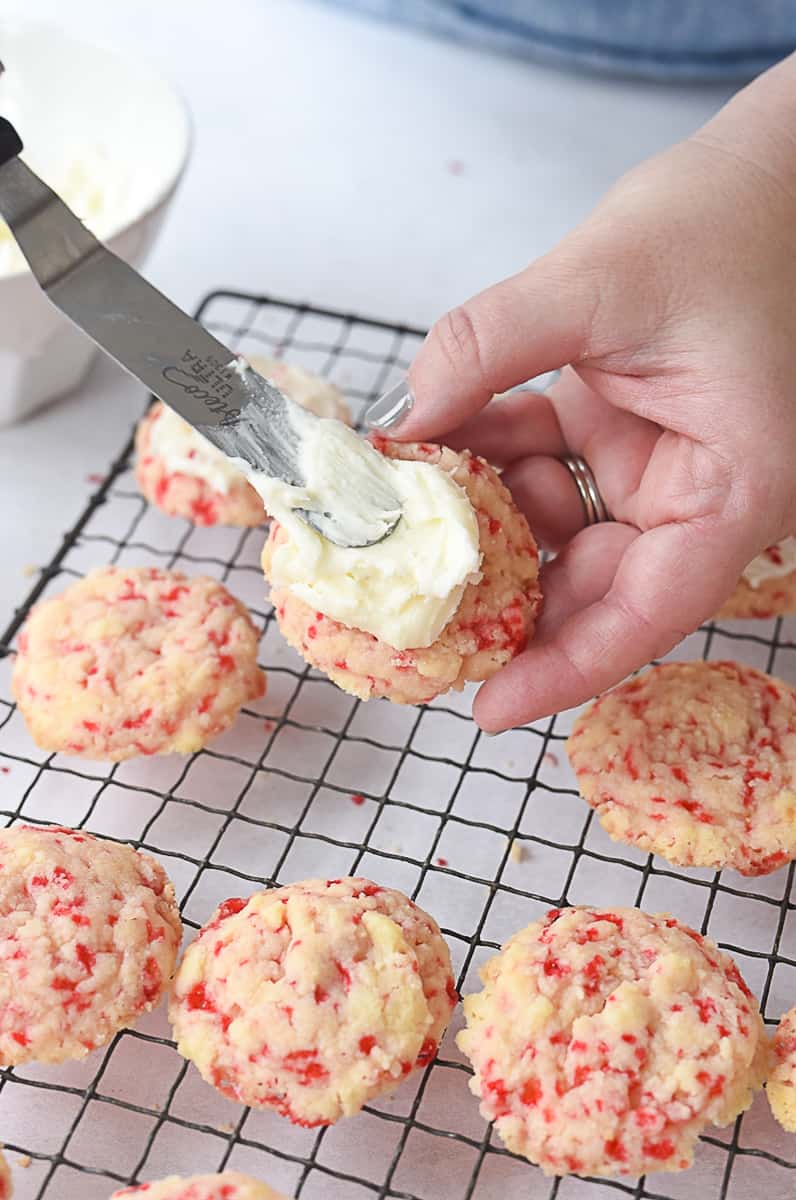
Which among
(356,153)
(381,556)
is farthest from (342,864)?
(356,153)

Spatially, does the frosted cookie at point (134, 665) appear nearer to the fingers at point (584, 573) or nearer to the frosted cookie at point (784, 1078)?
the fingers at point (584, 573)

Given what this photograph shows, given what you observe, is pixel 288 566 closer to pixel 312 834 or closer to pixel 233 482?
pixel 312 834

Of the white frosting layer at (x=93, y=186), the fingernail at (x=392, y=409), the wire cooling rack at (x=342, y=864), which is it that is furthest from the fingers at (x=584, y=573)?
the white frosting layer at (x=93, y=186)

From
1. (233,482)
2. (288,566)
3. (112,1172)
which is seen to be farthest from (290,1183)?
(233,482)

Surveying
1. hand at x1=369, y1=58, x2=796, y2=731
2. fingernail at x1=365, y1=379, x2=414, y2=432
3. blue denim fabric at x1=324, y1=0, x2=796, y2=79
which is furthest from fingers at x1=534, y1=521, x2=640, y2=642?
blue denim fabric at x1=324, y1=0, x2=796, y2=79

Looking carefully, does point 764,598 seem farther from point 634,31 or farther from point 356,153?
point 356,153

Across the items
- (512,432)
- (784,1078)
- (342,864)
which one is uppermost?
(512,432)
